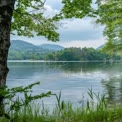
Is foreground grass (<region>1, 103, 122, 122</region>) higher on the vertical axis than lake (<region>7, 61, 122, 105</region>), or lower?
higher

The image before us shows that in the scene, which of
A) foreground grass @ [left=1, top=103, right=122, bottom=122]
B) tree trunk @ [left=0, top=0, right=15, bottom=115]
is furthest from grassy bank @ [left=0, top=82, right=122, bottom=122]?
tree trunk @ [left=0, top=0, right=15, bottom=115]

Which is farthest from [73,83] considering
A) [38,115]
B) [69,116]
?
[38,115]

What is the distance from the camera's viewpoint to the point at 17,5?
507 inches

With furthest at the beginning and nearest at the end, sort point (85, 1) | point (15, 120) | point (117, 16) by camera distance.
Answer: point (117, 16) → point (85, 1) → point (15, 120)

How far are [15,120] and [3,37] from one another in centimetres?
169

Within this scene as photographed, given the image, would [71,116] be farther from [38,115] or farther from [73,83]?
[73,83]

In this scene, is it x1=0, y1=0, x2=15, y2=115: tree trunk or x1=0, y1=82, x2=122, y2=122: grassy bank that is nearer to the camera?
x1=0, y1=82, x2=122, y2=122: grassy bank

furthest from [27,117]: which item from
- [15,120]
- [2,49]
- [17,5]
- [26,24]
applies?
[17,5]

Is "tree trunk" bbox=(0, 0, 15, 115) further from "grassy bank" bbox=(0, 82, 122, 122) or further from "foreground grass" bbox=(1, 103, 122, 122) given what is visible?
"foreground grass" bbox=(1, 103, 122, 122)

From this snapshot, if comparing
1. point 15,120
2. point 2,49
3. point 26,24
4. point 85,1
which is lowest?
point 15,120

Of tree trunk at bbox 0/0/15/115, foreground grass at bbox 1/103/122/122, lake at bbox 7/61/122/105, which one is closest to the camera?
foreground grass at bbox 1/103/122/122

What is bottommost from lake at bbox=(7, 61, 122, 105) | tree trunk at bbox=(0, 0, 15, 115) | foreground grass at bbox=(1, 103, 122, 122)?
lake at bbox=(7, 61, 122, 105)

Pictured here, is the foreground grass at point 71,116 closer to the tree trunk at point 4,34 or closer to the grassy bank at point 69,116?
the grassy bank at point 69,116

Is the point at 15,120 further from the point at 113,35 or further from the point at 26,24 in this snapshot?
the point at 113,35
